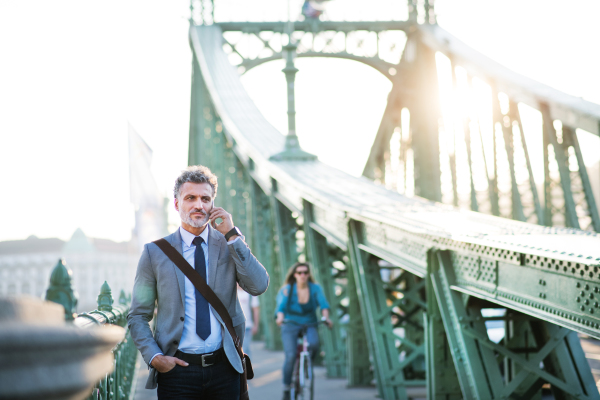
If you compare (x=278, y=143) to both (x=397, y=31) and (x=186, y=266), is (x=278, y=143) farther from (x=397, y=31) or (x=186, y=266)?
(x=186, y=266)

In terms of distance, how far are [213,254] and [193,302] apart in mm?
240

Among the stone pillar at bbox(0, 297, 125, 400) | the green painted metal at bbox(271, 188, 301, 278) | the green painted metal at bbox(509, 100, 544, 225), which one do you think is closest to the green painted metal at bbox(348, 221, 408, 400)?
the green painted metal at bbox(509, 100, 544, 225)

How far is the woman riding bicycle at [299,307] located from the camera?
7618 millimetres

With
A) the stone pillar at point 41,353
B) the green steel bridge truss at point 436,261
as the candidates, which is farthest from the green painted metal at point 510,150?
the stone pillar at point 41,353

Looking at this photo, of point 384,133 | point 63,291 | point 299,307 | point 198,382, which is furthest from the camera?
point 384,133

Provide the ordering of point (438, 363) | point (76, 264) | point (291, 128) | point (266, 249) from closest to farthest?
point (438, 363)
point (291, 128)
point (266, 249)
point (76, 264)

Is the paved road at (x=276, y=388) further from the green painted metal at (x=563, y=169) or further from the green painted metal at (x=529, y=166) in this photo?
the green painted metal at (x=529, y=166)

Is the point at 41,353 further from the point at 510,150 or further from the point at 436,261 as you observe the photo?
the point at 510,150

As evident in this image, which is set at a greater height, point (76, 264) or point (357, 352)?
point (357, 352)

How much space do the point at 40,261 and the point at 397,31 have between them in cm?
4335

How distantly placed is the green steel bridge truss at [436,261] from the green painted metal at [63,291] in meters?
2.20

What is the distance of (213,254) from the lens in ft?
10.9

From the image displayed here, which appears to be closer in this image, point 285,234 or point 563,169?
point 563,169

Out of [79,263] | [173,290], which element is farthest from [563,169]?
[79,263]
